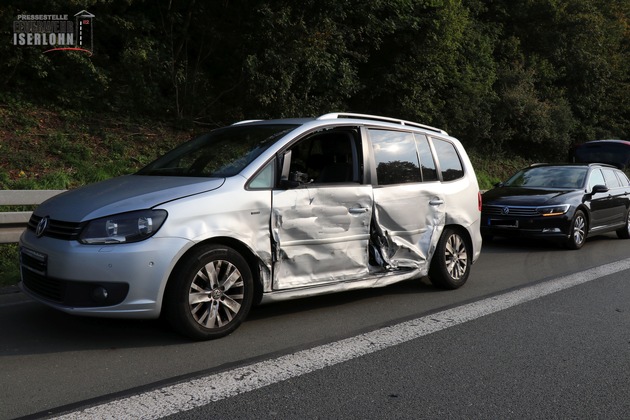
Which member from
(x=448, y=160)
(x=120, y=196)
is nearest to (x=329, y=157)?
(x=448, y=160)

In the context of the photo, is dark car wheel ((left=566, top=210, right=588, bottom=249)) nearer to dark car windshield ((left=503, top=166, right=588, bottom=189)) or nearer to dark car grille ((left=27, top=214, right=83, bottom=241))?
dark car windshield ((left=503, top=166, right=588, bottom=189))

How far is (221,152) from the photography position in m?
5.56

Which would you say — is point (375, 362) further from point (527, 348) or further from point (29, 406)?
point (29, 406)

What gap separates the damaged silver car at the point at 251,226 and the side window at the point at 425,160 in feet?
0.05

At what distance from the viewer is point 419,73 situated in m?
18.5

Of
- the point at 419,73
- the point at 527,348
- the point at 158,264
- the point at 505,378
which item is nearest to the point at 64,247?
the point at 158,264

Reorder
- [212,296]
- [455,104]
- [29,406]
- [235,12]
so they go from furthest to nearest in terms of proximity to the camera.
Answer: [455,104] < [235,12] < [212,296] < [29,406]

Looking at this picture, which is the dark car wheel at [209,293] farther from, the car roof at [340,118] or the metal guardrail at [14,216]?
the metal guardrail at [14,216]

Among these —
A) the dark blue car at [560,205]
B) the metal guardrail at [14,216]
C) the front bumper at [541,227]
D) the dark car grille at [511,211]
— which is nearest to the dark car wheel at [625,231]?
the dark blue car at [560,205]

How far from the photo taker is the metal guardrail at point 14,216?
6.90 metres

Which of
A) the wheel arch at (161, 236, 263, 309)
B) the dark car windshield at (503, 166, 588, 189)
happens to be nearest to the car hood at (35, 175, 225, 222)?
the wheel arch at (161, 236, 263, 309)

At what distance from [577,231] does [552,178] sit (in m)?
1.44

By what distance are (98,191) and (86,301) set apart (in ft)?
3.18

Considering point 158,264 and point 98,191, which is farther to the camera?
point 98,191
